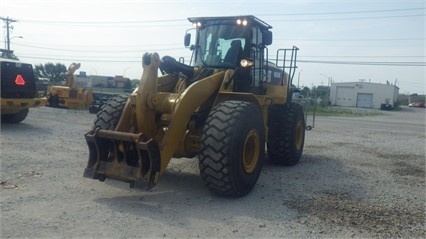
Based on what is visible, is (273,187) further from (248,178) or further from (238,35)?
(238,35)

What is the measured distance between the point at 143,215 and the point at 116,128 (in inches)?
60.2

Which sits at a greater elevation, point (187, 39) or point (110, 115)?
point (187, 39)

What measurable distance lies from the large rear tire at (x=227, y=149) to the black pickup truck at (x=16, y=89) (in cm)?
833

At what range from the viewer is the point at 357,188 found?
7.22 m

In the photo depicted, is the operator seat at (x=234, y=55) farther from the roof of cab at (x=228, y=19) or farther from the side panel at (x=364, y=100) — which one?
the side panel at (x=364, y=100)

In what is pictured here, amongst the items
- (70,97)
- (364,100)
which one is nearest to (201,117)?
(70,97)

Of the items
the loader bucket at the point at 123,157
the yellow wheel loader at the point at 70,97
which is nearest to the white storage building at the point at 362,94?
the yellow wheel loader at the point at 70,97

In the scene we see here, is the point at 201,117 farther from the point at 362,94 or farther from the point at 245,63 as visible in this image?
the point at 362,94

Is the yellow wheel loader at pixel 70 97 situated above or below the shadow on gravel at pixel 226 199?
above

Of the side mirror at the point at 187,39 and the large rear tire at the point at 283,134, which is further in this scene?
the large rear tire at the point at 283,134

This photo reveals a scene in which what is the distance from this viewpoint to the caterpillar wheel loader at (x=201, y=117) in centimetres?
573

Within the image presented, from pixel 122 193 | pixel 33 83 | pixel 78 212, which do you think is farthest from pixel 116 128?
pixel 33 83

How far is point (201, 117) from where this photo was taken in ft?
21.8

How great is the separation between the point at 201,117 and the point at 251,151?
955mm
